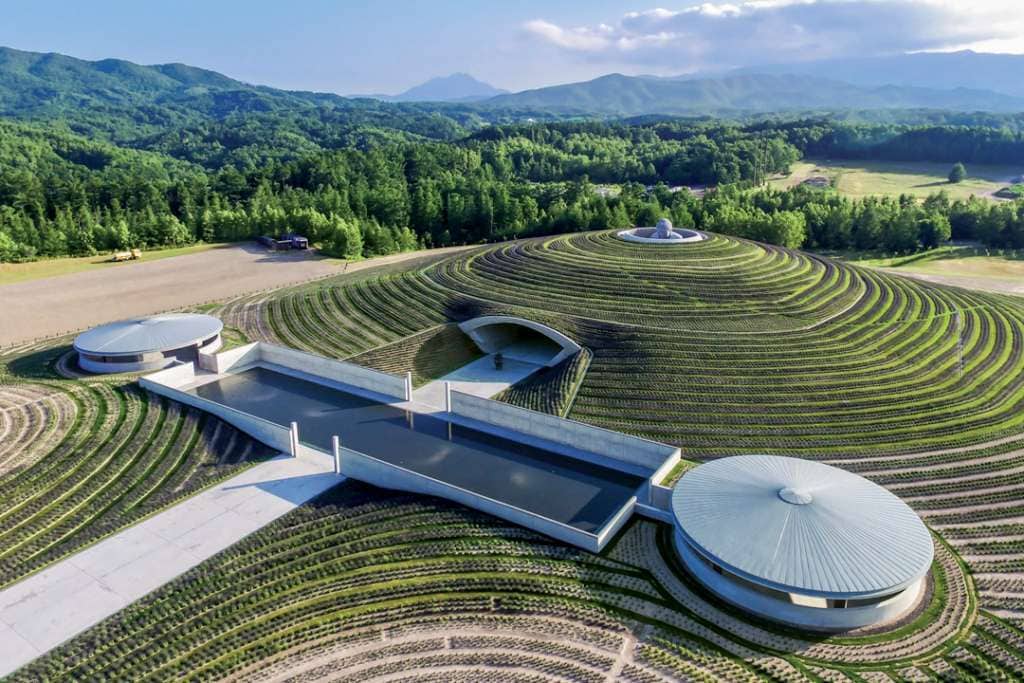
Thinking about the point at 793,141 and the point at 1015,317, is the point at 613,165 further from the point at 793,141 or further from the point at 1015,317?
the point at 1015,317

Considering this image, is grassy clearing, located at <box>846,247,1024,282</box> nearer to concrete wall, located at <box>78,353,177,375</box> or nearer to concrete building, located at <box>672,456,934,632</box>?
concrete building, located at <box>672,456,934,632</box>

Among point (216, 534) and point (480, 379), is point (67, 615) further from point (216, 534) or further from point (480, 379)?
point (480, 379)

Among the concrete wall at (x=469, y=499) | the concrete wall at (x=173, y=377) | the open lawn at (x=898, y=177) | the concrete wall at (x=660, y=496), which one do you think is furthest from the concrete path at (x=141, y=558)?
the open lawn at (x=898, y=177)

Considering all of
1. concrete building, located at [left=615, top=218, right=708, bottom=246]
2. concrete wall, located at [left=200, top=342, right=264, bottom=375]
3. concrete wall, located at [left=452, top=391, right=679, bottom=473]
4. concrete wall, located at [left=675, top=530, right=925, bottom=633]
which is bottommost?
concrete wall, located at [left=675, top=530, right=925, bottom=633]

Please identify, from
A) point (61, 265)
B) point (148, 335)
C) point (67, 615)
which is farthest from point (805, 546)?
point (61, 265)

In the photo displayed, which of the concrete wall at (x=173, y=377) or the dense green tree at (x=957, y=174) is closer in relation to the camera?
the concrete wall at (x=173, y=377)

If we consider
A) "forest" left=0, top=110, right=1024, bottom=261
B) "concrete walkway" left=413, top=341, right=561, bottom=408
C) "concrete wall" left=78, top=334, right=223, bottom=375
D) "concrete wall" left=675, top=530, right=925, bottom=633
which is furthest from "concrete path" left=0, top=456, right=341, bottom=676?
"forest" left=0, top=110, right=1024, bottom=261

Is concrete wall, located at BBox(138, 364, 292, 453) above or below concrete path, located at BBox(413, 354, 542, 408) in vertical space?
above

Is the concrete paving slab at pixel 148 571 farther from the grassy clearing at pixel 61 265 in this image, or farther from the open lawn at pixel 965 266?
the open lawn at pixel 965 266
